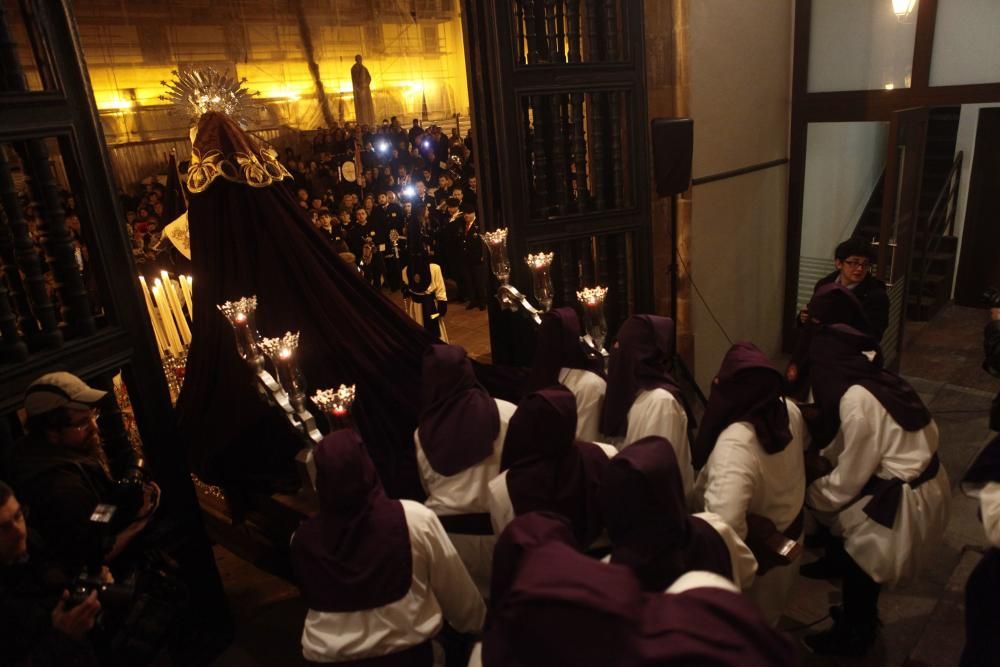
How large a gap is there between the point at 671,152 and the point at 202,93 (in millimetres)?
2961

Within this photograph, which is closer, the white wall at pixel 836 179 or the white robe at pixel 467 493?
the white robe at pixel 467 493

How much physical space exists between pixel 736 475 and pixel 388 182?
7.48 meters

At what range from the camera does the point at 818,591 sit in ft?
10.7

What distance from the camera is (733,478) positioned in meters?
2.30

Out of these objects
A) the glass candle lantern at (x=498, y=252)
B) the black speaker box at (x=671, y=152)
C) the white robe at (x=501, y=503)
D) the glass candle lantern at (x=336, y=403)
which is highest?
the black speaker box at (x=671, y=152)

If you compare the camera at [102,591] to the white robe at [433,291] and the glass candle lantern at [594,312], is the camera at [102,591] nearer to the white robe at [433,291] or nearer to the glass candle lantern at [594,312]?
the glass candle lantern at [594,312]

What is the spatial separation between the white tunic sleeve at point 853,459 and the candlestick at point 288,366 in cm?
221

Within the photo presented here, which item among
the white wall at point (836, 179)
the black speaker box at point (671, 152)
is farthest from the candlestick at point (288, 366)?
the white wall at point (836, 179)

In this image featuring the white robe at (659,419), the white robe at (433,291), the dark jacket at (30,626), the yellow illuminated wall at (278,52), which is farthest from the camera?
the yellow illuminated wall at (278,52)

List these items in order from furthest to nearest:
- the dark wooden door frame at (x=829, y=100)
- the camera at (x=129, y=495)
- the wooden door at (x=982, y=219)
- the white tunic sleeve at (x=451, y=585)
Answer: the wooden door at (x=982, y=219) → the dark wooden door frame at (x=829, y=100) → the camera at (x=129, y=495) → the white tunic sleeve at (x=451, y=585)

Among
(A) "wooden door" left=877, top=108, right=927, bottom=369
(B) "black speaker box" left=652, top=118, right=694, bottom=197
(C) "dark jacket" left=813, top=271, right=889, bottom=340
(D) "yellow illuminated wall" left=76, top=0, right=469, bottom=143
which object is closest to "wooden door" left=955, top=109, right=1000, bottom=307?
(A) "wooden door" left=877, top=108, right=927, bottom=369

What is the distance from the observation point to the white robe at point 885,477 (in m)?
2.61

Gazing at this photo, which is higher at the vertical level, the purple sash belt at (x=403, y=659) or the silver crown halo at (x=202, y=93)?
the silver crown halo at (x=202, y=93)

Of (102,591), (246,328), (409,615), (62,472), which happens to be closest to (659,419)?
(409,615)
